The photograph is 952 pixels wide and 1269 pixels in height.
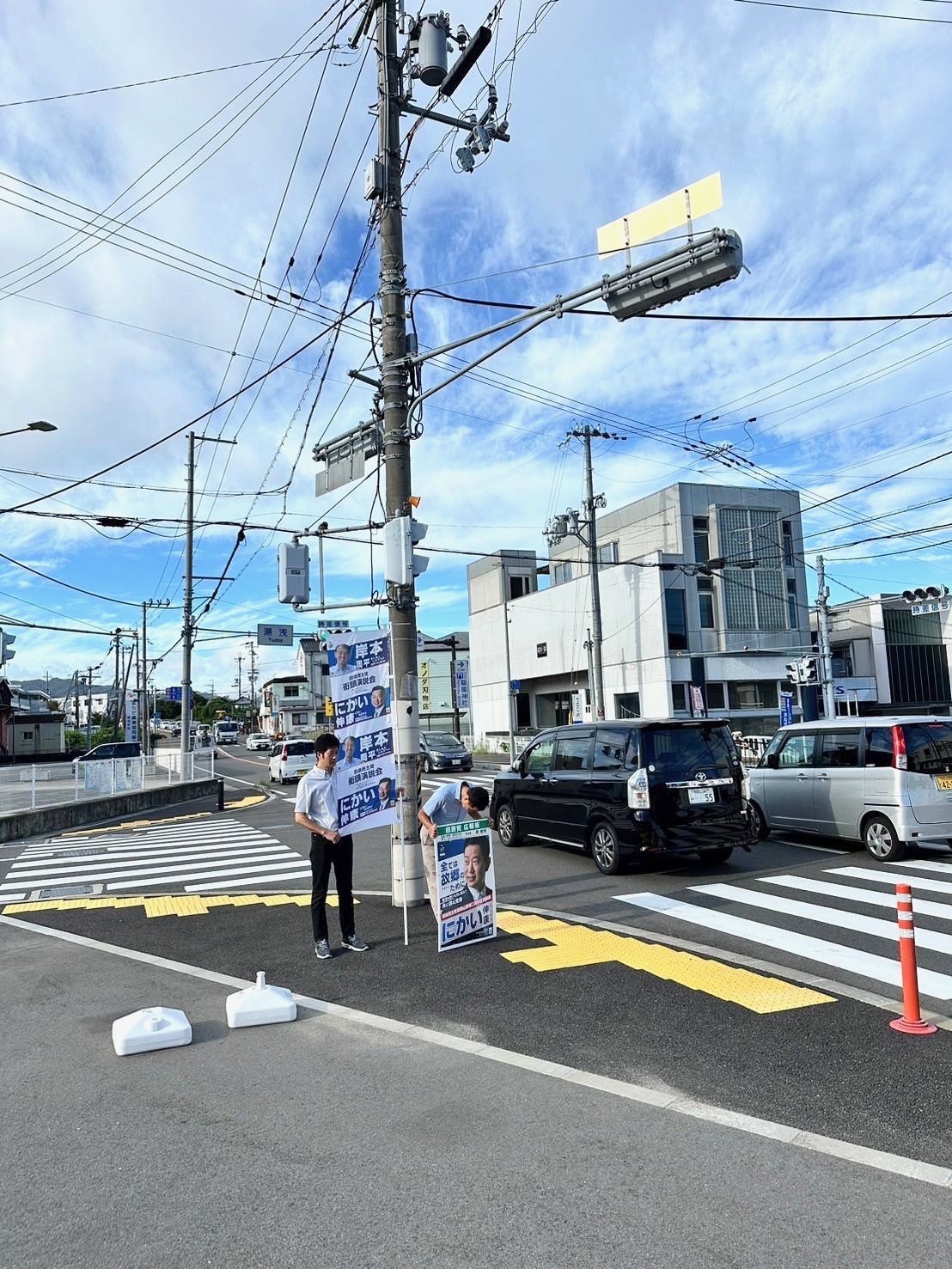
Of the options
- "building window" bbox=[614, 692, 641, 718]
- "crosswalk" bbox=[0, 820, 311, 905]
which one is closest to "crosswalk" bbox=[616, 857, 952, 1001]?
"crosswalk" bbox=[0, 820, 311, 905]

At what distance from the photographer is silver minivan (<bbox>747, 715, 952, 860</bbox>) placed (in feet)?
35.2

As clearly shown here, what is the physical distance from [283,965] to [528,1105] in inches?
132

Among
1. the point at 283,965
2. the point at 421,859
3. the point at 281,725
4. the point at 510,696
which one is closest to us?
the point at 283,965

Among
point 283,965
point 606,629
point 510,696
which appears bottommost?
point 283,965

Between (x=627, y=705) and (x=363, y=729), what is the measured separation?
38447mm

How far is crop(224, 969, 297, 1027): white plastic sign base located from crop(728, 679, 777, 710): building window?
132 feet

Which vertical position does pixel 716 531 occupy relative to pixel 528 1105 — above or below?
above

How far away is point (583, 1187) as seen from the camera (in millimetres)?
3574

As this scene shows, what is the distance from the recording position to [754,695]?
1736 inches

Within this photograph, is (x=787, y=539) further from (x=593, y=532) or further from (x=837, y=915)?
(x=837, y=915)

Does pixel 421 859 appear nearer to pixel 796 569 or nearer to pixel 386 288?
pixel 386 288

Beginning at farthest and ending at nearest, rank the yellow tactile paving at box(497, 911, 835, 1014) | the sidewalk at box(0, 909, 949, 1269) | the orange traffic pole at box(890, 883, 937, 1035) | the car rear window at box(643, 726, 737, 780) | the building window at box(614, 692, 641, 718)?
the building window at box(614, 692, 641, 718)
the car rear window at box(643, 726, 737, 780)
the yellow tactile paving at box(497, 911, 835, 1014)
the orange traffic pole at box(890, 883, 937, 1035)
the sidewalk at box(0, 909, 949, 1269)

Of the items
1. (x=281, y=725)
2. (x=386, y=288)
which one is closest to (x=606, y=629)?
(x=386, y=288)

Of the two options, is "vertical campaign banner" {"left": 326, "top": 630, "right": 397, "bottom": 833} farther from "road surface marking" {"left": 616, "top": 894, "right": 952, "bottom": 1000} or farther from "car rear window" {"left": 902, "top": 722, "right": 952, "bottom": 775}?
"car rear window" {"left": 902, "top": 722, "right": 952, "bottom": 775}
